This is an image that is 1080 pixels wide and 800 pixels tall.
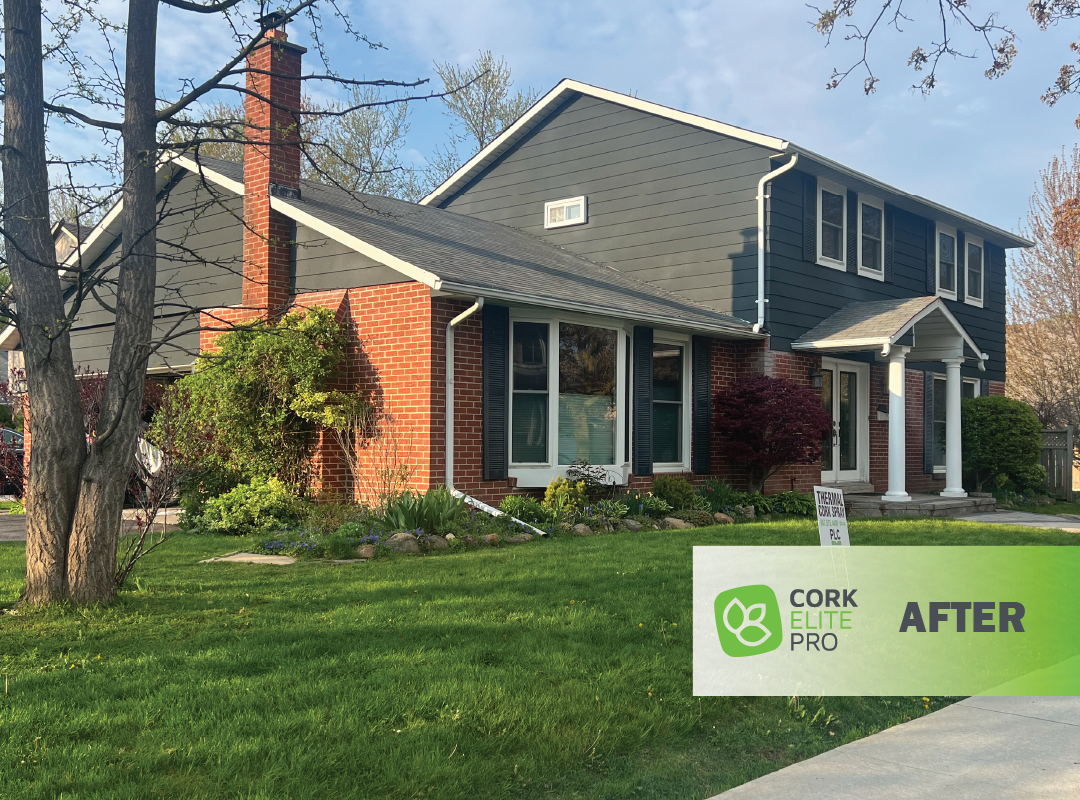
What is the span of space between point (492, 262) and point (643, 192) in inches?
190

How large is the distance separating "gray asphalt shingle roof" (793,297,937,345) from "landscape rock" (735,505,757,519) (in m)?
3.27

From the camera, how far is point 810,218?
51.4 ft

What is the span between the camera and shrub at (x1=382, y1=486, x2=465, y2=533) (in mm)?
9742

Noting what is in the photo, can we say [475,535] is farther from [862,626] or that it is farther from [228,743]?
[228,743]

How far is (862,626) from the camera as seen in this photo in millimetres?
6391

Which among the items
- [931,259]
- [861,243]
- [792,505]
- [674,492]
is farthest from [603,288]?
[931,259]

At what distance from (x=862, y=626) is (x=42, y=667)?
5012mm

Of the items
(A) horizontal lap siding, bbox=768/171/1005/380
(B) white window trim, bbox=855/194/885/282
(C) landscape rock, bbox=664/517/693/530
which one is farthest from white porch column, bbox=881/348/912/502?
(C) landscape rock, bbox=664/517/693/530

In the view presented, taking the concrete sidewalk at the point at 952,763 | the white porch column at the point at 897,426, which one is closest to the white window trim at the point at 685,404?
the white porch column at the point at 897,426

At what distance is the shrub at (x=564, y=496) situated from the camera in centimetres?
1130

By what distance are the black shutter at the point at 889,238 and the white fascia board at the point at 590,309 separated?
4.39m

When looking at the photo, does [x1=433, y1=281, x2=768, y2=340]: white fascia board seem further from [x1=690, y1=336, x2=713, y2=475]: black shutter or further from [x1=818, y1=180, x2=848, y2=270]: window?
[x1=818, y1=180, x2=848, y2=270]: window

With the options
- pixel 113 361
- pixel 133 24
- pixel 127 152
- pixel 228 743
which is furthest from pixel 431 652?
pixel 133 24

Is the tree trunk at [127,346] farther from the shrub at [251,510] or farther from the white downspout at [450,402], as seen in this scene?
the white downspout at [450,402]
